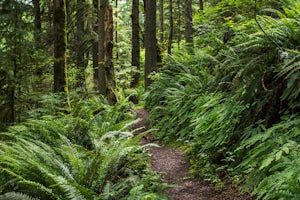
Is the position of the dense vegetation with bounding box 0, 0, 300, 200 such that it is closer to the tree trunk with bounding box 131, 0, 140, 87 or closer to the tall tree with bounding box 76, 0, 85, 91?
the tall tree with bounding box 76, 0, 85, 91

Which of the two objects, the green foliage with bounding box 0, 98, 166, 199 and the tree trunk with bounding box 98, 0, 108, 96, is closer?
the green foliage with bounding box 0, 98, 166, 199

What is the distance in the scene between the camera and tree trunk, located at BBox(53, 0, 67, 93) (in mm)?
7844

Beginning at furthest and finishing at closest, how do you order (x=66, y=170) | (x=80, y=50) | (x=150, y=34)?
1. (x=80, y=50)
2. (x=150, y=34)
3. (x=66, y=170)

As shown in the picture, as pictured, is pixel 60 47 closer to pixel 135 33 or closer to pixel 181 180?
pixel 181 180

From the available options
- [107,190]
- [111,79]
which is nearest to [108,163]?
[107,190]

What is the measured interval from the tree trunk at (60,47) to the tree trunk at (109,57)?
8.62 ft

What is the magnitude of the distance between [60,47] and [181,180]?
186 inches

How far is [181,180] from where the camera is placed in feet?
17.2

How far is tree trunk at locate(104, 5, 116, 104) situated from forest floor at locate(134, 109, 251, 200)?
408 centimetres

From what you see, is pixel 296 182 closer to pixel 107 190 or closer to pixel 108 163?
pixel 107 190

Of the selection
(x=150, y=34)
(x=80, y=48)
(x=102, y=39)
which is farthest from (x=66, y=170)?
(x=80, y=48)

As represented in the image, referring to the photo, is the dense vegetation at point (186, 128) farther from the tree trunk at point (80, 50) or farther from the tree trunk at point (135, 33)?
the tree trunk at point (135, 33)

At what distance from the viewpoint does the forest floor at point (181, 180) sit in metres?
4.36

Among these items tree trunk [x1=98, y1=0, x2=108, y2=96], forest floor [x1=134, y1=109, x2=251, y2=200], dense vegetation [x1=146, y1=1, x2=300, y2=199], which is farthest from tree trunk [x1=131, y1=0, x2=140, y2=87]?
dense vegetation [x1=146, y1=1, x2=300, y2=199]
